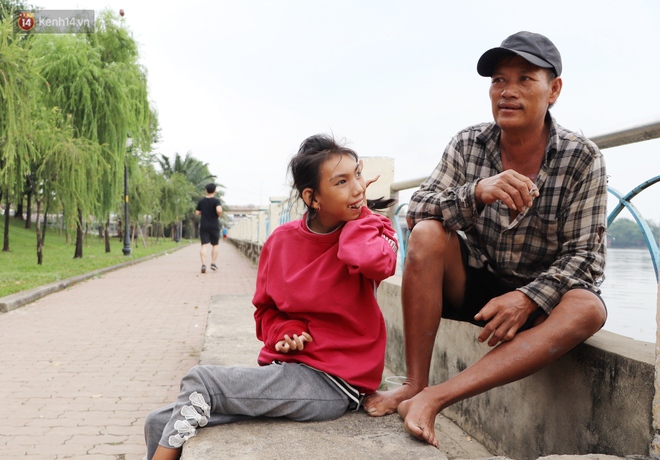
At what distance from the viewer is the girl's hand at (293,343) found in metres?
2.14

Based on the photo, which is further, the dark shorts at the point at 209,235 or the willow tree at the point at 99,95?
the willow tree at the point at 99,95

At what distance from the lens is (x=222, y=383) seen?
2.07 metres

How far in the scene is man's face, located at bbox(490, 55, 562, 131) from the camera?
2.30 m

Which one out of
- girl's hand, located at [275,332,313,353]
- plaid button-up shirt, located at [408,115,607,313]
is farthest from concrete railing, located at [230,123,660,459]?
girl's hand, located at [275,332,313,353]

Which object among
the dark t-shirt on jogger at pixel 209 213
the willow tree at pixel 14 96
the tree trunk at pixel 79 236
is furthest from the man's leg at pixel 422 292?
the tree trunk at pixel 79 236

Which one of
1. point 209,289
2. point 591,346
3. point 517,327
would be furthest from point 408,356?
point 209,289

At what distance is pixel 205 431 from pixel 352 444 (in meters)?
0.50

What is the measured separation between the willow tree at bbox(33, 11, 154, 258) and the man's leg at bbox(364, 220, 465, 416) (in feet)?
48.2

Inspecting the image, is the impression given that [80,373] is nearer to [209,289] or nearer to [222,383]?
[222,383]

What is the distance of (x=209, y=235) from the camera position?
13570mm

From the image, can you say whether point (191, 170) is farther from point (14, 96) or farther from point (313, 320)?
point (313, 320)

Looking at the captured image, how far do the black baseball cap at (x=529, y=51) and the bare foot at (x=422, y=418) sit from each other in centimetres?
127

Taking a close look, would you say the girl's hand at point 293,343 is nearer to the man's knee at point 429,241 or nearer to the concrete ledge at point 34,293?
the man's knee at point 429,241

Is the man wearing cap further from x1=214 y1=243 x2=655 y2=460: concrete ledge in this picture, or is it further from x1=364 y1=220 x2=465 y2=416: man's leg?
x1=214 y1=243 x2=655 y2=460: concrete ledge
